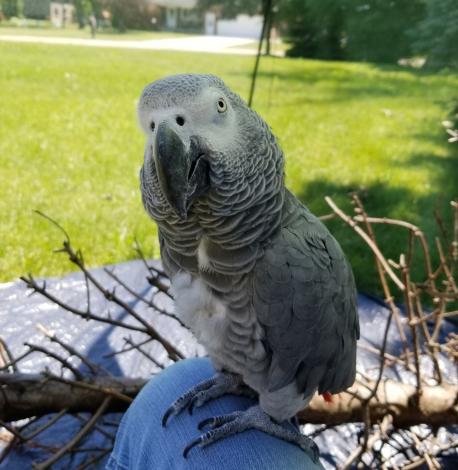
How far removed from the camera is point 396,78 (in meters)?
3.11

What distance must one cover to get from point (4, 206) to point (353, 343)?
6.37 ft

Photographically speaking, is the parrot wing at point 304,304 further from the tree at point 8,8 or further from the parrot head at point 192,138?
the tree at point 8,8

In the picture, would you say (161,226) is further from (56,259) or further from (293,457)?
(56,259)

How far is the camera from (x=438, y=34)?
8.43 feet

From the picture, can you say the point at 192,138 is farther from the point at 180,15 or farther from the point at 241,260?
the point at 180,15

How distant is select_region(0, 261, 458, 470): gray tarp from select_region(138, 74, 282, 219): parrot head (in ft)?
3.39

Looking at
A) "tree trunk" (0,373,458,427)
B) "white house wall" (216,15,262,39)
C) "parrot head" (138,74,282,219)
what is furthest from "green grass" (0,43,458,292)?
"parrot head" (138,74,282,219)

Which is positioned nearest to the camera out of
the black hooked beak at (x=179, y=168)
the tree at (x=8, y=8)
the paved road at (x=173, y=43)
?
the black hooked beak at (x=179, y=168)

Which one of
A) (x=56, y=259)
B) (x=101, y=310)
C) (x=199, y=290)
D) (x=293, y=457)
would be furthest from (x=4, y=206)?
(x=293, y=457)

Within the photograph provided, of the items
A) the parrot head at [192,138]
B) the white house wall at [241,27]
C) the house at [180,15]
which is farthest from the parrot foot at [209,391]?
the house at [180,15]

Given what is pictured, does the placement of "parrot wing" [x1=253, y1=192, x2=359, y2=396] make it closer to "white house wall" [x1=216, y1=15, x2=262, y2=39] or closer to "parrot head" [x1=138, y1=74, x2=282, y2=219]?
"parrot head" [x1=138, y1=74, x2=282, y2=219]

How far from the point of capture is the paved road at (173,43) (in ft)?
8.81

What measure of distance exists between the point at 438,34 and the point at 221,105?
2291 millimetres

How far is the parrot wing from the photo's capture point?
0.85 m
